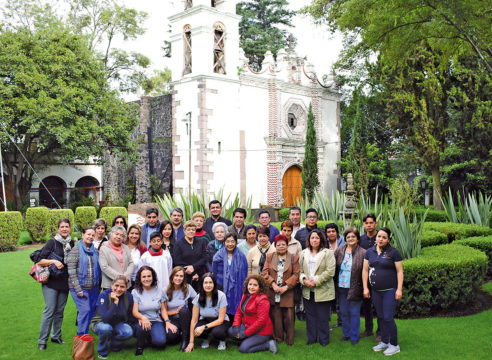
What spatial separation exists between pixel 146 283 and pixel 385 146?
22.3 metres

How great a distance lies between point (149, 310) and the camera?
600 cm

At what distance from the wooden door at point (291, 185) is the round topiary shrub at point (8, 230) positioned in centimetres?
1105

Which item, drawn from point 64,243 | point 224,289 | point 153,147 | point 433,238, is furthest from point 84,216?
point 224,289

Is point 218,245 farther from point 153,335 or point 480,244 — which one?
point 480,244

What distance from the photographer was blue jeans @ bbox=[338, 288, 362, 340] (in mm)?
6164

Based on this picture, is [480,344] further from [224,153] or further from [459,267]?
[224,153]

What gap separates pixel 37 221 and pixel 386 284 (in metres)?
13.3

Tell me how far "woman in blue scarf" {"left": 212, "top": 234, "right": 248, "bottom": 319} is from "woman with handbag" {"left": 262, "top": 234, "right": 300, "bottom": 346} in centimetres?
31

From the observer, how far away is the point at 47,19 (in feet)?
79.0

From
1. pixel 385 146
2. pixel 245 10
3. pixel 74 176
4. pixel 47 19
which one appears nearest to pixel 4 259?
pixel 47 19

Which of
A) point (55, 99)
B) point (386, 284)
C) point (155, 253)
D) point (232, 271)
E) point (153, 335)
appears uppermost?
point (55, 99)

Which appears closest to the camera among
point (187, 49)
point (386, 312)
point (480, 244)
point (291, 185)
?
point (386, 312)

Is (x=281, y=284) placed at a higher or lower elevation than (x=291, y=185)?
lower

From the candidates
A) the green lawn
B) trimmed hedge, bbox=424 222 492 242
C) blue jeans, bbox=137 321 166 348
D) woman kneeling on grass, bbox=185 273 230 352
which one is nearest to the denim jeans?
the green lawn
